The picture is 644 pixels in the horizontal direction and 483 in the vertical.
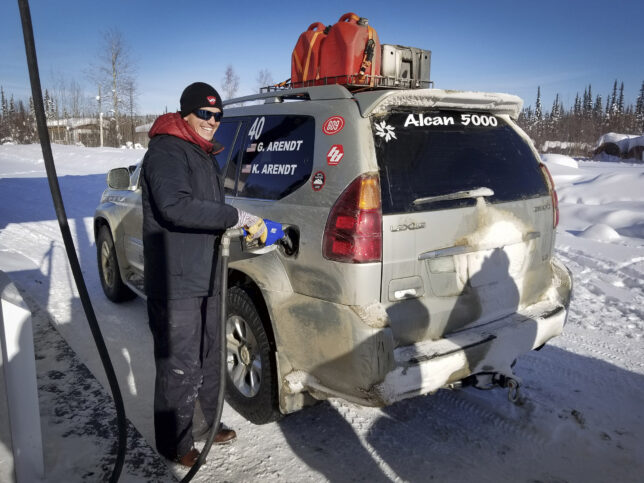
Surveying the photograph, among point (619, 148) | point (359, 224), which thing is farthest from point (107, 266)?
point (619, 148)

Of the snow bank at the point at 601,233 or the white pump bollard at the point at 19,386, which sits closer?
the white pump bollard at the point at 19,386

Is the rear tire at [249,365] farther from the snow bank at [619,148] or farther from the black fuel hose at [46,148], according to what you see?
the snow bank at [619,148]

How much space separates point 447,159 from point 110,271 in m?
3.98

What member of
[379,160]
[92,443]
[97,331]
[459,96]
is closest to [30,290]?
[92,443]

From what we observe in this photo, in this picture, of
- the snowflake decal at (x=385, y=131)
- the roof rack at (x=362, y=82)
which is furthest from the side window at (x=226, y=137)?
the snowflake decal at (x=385, y=131)

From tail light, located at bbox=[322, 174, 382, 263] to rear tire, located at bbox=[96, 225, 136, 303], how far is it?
3314mm

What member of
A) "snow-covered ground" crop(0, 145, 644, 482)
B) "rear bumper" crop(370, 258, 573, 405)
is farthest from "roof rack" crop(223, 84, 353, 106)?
"snow-covered ground" crop(0, 145, 644, 482)

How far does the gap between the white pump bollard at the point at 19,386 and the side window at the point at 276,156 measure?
4.66ft

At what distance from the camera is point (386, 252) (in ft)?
7.75

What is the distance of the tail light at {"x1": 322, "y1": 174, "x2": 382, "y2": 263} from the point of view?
7.64 feet

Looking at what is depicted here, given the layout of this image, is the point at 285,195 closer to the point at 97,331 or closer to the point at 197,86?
the point at 197,86

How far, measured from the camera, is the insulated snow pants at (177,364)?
2.53 meters

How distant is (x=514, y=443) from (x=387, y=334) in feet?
4.09

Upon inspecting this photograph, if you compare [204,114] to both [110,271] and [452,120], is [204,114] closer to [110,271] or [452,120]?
[452,120]
